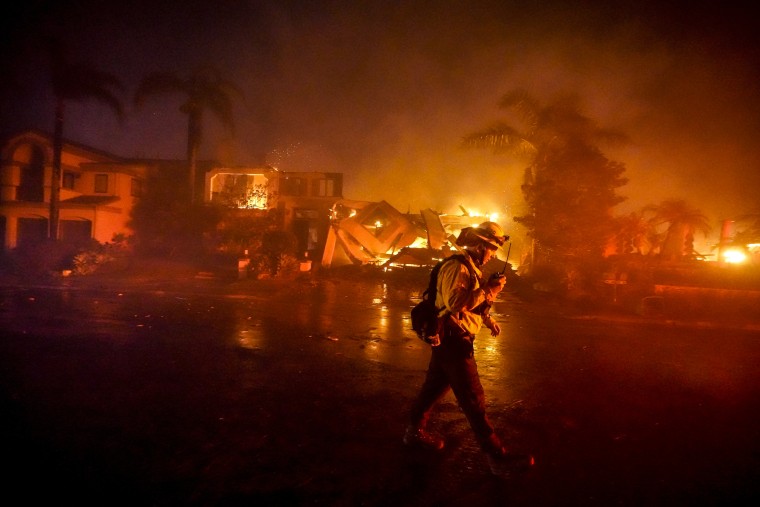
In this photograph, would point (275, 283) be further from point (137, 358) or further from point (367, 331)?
point (137, 358)

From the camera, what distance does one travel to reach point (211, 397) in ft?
15.6

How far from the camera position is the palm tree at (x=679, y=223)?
19562mm

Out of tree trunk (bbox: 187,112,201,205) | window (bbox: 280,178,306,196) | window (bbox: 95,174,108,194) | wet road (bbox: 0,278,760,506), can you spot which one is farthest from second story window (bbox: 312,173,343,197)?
wet road (bbox: 0,278,760,506)

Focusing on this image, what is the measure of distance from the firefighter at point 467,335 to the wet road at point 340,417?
7.8 inches

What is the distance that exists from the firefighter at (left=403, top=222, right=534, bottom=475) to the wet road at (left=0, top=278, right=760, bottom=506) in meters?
0.20

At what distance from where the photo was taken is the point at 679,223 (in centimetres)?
1972

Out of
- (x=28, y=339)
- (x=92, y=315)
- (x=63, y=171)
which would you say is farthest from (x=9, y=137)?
(x=28, y=339)

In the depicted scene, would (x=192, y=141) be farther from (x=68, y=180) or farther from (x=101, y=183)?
(x=68, y=180)

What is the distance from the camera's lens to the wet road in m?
3.12

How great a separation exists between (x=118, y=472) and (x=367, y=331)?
5821mm

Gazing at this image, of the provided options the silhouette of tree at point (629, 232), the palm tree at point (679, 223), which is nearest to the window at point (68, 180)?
the silhouette of tree at point (629, 232)

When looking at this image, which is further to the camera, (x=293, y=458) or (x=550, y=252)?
(x=550, y=252)

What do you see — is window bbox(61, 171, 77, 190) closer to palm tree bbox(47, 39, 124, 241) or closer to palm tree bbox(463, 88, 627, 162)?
palm tree bbox(47, 39, 124, 241)

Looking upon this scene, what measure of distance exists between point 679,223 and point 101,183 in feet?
98.8
